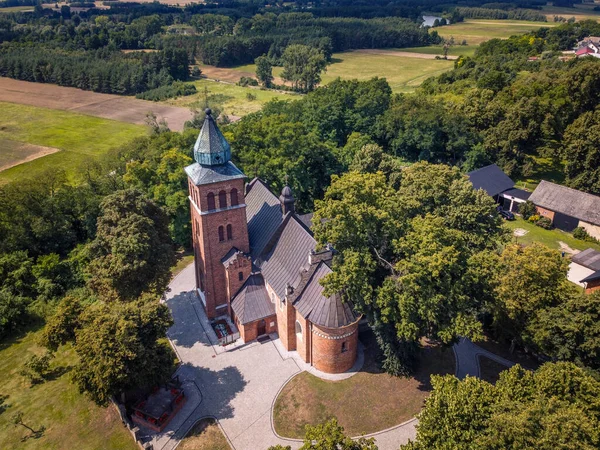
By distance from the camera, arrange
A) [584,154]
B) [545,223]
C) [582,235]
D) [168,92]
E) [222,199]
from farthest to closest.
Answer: [168,92]
[584,154]
[545,223]
[582,235]
[222,199]

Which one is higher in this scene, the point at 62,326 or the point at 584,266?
the point at 62,326

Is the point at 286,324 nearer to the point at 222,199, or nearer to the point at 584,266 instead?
the point at 222,199

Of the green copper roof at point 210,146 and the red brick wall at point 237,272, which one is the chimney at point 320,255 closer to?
the red brick wall at point 237,272

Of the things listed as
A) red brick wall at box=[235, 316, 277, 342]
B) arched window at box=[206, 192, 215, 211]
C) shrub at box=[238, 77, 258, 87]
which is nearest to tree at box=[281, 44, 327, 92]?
shrub at box=[238, 77, 258, 87]

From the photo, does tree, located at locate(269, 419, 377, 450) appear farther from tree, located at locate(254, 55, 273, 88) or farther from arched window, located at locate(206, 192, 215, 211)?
tree, located at locate(254, 55, 273, 88)

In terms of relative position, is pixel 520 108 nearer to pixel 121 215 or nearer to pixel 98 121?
pixel 121 215

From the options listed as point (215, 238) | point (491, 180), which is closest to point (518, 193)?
point (491, 180)

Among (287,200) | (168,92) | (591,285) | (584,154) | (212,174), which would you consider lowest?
(591,285)
